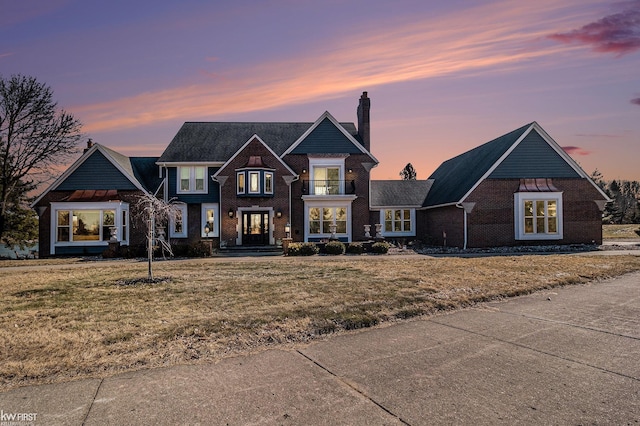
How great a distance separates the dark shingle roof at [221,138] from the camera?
3033 centimetres

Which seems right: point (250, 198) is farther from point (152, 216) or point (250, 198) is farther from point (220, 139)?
point (152, 216)

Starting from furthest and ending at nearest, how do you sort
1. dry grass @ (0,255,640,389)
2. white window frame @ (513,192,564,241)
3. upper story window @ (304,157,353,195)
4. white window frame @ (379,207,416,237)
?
white window frame @ (379,207,416,237), upper story window @ (304,157,353,195), white window frame @ (513,192,564,241), dry grass @ (0,255,640,389)

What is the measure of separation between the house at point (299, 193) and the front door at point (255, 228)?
0.23 feet

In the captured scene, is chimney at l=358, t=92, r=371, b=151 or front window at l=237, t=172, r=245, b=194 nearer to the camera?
front window at l=237, t=172, r=245, b=194

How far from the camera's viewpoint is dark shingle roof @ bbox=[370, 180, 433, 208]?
33.7 m

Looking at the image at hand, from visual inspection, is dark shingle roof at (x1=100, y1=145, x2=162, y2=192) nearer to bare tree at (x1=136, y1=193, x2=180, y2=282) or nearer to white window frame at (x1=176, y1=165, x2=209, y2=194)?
white window frame at (x1=176, y1=165, x2=209, y2=194)

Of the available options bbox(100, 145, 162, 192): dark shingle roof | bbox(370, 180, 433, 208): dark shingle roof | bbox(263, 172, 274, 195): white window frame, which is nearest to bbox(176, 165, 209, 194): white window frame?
bbox(100, 145, 162, 192): dark shingle roof

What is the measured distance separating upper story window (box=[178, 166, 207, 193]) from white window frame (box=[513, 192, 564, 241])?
21805mm

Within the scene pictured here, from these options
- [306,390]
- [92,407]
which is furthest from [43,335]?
[306,390]

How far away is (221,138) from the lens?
3212 cm

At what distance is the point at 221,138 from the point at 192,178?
428 cm

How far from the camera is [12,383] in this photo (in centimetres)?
496

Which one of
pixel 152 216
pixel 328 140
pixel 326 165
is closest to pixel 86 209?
pixel 326 165

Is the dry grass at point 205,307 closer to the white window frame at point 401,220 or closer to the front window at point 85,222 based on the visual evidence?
the front window at point 85,222
